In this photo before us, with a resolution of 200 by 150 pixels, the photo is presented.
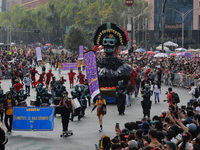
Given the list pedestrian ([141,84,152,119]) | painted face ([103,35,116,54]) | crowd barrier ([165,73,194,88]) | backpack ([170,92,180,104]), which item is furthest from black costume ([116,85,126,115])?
crowd barrier ([165,73,194,88])

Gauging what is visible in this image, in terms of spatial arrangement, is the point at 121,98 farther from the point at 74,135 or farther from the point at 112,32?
the point at 112,32

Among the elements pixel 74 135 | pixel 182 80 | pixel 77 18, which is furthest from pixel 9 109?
pixel 77 18

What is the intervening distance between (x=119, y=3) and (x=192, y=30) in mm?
16547

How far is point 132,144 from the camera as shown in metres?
7.97

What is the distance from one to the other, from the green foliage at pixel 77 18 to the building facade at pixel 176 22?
4855 millimetres

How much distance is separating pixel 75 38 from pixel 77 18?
24.4m

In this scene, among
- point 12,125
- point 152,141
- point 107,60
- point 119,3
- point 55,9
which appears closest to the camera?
point 152,141

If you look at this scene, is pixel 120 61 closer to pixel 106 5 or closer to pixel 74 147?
pixel 74 147

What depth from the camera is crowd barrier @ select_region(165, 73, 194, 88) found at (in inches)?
1169

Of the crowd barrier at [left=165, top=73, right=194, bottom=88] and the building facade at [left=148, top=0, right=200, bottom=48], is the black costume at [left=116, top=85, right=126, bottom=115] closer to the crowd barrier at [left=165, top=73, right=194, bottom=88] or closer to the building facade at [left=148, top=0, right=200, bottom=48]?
the crowd barrier at [left=165, top=73, right=194, bottom=88]

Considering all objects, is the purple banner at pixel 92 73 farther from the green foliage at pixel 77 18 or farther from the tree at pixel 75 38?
the tree at pixel 75 38

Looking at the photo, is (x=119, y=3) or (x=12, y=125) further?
(x=119, y=3)

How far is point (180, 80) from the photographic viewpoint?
31328mm

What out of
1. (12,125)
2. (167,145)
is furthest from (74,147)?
(167,145)
